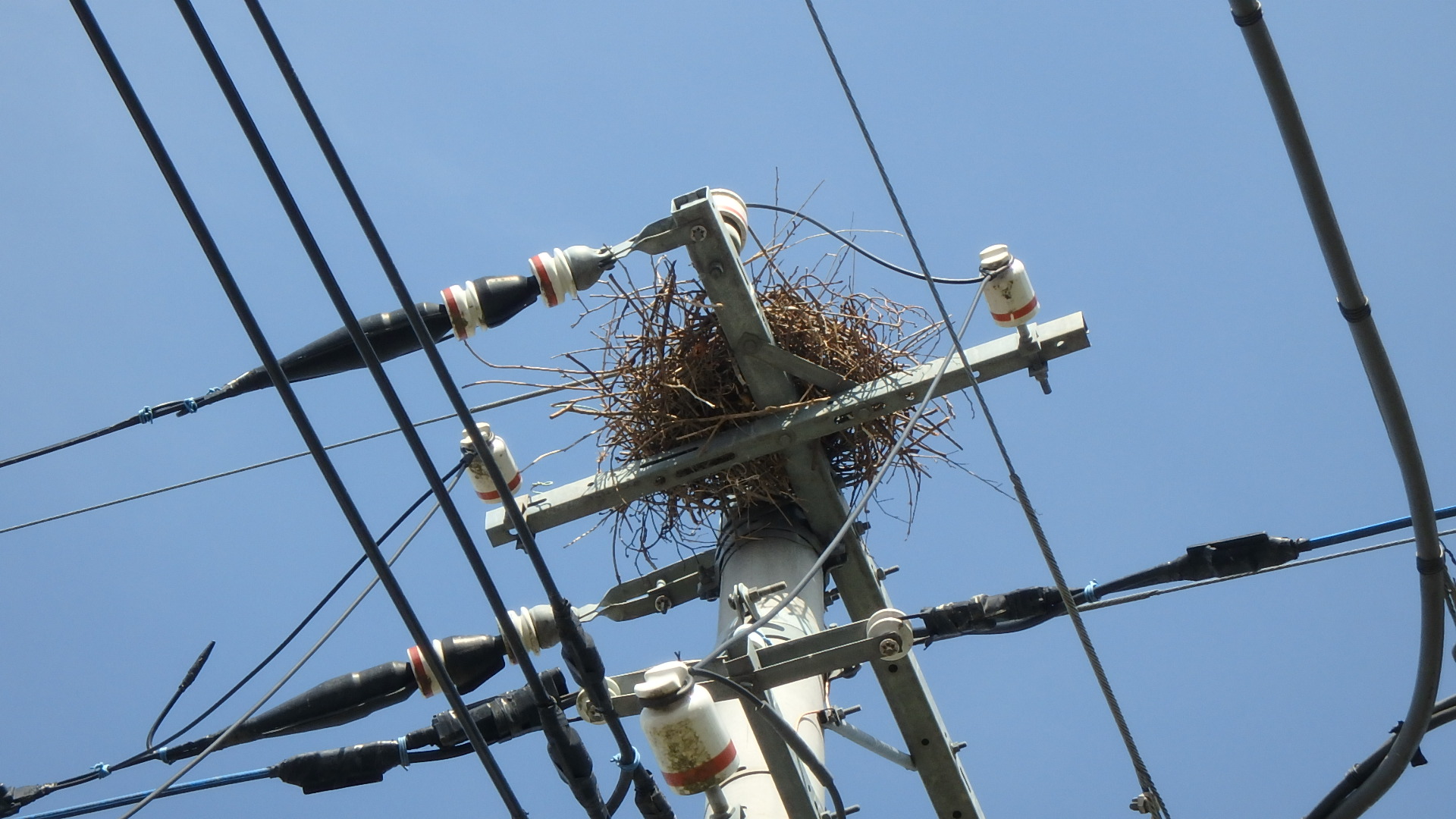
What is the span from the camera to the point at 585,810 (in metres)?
3.19

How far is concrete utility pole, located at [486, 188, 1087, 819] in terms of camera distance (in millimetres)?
3967

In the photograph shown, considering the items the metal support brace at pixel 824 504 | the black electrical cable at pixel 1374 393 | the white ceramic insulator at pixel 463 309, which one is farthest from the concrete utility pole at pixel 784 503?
the black electrical cable at pixel 1374 393

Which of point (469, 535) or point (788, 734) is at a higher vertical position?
point (469, 535)

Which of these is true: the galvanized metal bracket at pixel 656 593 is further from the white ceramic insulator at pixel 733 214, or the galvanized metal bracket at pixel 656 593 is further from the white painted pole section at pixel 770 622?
the white ceramic insulator at pixel 733 214

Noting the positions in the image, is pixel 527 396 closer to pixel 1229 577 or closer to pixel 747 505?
pixel 747 505

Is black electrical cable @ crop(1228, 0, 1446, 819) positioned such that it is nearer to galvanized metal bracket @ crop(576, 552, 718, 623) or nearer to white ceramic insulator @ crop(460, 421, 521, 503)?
galvanized metal bracket @ crop(576, 552, 718, 623)

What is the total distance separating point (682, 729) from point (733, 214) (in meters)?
2.12

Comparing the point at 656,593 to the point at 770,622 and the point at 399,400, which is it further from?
the point at 399,400

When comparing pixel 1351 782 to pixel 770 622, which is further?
pixel 770 622

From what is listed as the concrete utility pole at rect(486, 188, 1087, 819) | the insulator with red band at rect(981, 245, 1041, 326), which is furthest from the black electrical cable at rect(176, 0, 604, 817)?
the insulator with red band at rect(981, 245, 1041, 326)

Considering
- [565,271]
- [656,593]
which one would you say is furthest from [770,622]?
[565,271]

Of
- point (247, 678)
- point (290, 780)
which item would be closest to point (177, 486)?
point (247, 678)

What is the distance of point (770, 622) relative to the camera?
156 inches

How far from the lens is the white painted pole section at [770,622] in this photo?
11.9ft
